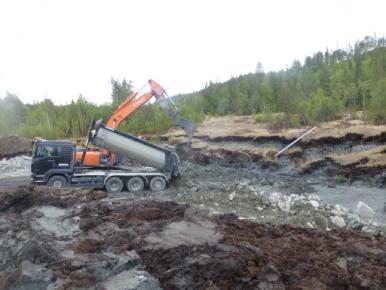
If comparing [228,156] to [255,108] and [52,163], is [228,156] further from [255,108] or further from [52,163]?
[255,108]

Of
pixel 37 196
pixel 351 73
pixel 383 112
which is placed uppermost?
pixel 351 73

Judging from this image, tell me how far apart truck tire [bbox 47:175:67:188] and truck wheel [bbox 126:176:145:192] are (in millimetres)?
2609

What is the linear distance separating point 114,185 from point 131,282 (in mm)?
11156

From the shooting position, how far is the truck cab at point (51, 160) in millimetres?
18094

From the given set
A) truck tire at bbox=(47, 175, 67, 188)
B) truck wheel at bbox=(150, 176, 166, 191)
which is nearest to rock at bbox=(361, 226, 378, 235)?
truck wheel at bbox=(150, 176, 166, 191)

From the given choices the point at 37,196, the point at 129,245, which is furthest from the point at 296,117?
the point at 129,245

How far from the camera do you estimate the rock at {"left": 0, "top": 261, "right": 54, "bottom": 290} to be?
7559mm

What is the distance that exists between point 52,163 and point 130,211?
23.4ft

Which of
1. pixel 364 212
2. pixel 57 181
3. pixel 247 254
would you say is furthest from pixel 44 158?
pixel 364 212

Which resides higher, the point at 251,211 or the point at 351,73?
the point at 351,73

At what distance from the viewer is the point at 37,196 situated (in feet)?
46.7

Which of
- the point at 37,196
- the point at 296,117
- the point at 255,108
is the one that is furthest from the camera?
the point at 255,108

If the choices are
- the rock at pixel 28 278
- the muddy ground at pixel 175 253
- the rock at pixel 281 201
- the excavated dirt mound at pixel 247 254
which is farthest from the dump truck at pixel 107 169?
the rock at pixel 28 278

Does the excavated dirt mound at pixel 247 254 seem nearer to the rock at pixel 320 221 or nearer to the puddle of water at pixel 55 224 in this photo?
the puddle of water at pixel 55 224
